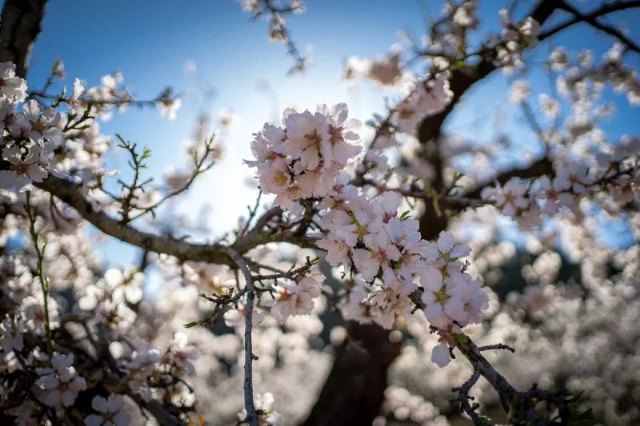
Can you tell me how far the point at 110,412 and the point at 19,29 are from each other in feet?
6.59

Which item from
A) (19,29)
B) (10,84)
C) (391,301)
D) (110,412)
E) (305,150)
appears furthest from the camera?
(19,29)

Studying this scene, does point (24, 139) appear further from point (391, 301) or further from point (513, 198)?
point (513, 198)

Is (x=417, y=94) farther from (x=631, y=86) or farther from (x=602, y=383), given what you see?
(x=602, y=383)

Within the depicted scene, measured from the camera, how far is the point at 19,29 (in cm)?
211

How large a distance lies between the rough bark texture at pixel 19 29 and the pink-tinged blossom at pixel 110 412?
5.67 ft

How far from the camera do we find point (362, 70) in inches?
215

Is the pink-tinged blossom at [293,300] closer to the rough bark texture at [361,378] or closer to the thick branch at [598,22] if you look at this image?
the rough bark texture at [361,378]

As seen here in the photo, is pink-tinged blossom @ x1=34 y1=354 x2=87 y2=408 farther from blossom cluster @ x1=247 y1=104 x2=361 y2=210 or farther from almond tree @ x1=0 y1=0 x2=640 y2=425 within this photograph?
blossom cluster @ x1=247 y1=104 x2=361 y2=210

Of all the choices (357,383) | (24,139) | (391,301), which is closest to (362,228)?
(391,301)

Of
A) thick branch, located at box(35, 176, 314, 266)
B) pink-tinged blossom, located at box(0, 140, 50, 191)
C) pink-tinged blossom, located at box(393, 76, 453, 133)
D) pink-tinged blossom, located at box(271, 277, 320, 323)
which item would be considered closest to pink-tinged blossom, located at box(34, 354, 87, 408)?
thick branch, located at box(35, 176, 314, 266)

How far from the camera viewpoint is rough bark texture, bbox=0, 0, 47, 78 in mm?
2080

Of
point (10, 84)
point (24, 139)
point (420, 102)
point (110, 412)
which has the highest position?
point (420, 102)

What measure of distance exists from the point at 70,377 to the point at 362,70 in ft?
16.0

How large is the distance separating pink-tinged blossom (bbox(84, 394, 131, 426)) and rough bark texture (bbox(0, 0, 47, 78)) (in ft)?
5.67
